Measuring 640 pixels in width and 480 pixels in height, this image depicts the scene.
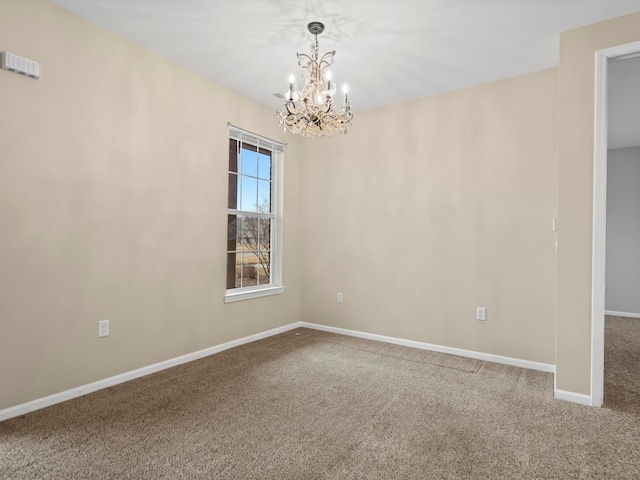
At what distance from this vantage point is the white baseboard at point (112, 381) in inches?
92.7

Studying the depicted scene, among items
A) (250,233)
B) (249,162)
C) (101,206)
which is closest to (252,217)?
(250,233)

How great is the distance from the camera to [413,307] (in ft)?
13.2

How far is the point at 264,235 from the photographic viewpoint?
14.6ft

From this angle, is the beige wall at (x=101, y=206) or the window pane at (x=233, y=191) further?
the window pane at (x=233, y=191)

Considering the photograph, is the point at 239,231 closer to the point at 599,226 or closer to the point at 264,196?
the point at 264,196

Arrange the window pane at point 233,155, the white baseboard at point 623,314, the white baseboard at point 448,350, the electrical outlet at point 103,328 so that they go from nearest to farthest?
1. the electrical outlet at point 103,328
2. the white baseboard at point 448,350
3. the window pane at point 233,155
4. the white baseboard at point 623,314

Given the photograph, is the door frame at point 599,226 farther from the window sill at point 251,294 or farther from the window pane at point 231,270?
the window pane at point 231,270

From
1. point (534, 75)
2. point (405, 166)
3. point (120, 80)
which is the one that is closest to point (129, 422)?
point (120, 80)

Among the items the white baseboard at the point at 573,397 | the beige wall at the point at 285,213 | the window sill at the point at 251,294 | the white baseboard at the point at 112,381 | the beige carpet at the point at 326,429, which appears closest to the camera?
the beige carpet at the point at 326,429

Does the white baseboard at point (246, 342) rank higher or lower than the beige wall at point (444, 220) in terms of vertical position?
lower

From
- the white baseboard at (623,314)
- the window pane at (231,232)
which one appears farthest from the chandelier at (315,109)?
the white baseboard at (623,314)

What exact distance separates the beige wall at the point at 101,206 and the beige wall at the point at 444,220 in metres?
1.40

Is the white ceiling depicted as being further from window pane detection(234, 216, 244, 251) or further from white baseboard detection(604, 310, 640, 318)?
white baseboard detection(604, 310, 640, 318)

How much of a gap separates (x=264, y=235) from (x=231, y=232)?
0.56m
